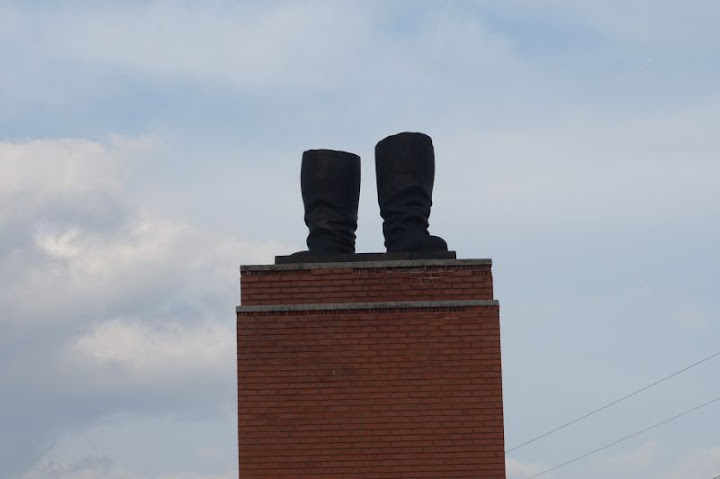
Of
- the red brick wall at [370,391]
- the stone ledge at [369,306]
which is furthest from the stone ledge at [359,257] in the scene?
the stone ledge at [369,306]

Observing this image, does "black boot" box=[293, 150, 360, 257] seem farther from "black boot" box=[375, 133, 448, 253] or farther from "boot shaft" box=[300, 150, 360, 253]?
"black boot" box=[375, 133, 448, 253]

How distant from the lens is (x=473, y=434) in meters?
10.5

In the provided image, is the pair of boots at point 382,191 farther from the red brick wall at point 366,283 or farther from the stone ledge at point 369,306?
the stone ledge at point 369,306

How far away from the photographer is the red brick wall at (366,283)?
35.6 feet

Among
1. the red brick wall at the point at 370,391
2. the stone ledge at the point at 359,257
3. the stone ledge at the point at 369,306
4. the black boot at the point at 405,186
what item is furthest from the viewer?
the black boot at the point at 405,186

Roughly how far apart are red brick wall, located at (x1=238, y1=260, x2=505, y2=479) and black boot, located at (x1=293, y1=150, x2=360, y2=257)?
60cm

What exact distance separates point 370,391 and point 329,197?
1735mm

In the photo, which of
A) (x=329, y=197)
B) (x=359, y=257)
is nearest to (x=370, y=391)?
(x=359, y=257)

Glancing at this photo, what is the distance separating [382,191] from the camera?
11406mm

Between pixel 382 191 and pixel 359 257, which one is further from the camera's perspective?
pixel 382 191

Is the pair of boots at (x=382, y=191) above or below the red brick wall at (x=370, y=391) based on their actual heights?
above

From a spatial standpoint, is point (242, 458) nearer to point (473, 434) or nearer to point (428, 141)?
point (473, 434)

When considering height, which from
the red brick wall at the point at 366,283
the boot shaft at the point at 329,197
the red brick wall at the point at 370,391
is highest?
the boot shaft at the point at 329,197

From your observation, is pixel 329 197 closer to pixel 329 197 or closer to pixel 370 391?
pixel 329 197
